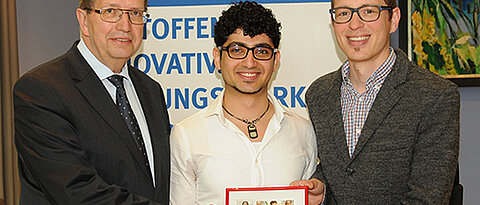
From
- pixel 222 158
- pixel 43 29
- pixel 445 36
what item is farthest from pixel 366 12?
pixel 43 29

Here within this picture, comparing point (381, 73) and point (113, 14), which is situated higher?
point (113, 14)

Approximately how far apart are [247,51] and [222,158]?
1.60 feet

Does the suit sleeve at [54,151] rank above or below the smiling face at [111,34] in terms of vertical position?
below

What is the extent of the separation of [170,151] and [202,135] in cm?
17

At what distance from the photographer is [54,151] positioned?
7.33 feet

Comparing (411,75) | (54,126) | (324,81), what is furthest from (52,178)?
(411,75)

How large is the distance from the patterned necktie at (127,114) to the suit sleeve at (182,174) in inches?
5.9

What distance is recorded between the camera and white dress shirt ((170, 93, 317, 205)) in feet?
8.39

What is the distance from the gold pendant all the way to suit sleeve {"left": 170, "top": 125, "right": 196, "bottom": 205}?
0.28 metres

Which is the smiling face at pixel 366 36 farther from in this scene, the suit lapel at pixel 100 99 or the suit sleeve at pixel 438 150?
the suit lapel at pixel 100 99

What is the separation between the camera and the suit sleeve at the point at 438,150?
233 centimetres

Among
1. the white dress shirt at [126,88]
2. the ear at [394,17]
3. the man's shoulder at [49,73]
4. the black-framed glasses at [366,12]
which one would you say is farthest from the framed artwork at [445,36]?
the man's shoulder at [49,73]

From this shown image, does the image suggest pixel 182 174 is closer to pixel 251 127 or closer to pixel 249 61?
pixel 251 127

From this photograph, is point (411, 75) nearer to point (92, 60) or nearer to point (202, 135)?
point (202, 135)
